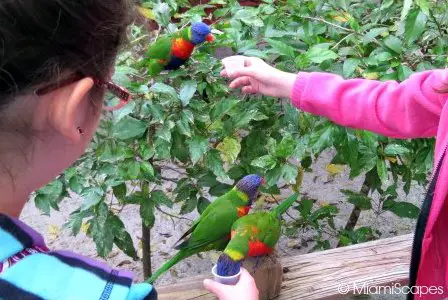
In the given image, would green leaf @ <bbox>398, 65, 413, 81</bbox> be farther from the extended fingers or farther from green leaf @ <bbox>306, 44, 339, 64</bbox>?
the extended fingers

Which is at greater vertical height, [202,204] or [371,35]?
[371,35]

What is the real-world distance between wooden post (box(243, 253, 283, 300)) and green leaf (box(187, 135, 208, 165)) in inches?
10.6

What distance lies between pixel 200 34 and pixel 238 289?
0.82 m

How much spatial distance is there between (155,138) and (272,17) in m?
0.52

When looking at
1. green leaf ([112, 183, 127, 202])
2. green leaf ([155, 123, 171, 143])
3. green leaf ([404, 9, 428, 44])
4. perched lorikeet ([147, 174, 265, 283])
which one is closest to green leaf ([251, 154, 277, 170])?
perched lorikeet ([147, 174, 265, 283])

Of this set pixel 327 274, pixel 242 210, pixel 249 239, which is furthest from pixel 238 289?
pixel 327 274

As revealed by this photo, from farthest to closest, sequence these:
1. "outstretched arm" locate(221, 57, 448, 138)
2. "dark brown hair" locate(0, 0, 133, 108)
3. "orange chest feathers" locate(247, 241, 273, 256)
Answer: "outstretched arm" locate(221, 57, 448, 138), "orange chest feathers" locate(247, 241, 273, 256), "dark brown hair" locate(0, 0, 133, 108)

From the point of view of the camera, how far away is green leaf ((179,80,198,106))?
1.17m

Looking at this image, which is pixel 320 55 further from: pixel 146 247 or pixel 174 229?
pixel 174 229

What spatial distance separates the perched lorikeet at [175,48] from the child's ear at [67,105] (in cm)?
78

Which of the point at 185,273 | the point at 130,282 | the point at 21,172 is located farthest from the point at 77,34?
the point at 185,273

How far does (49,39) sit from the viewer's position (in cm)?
49

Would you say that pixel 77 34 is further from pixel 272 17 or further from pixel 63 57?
pixel 272 17

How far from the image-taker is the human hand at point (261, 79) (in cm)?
118
